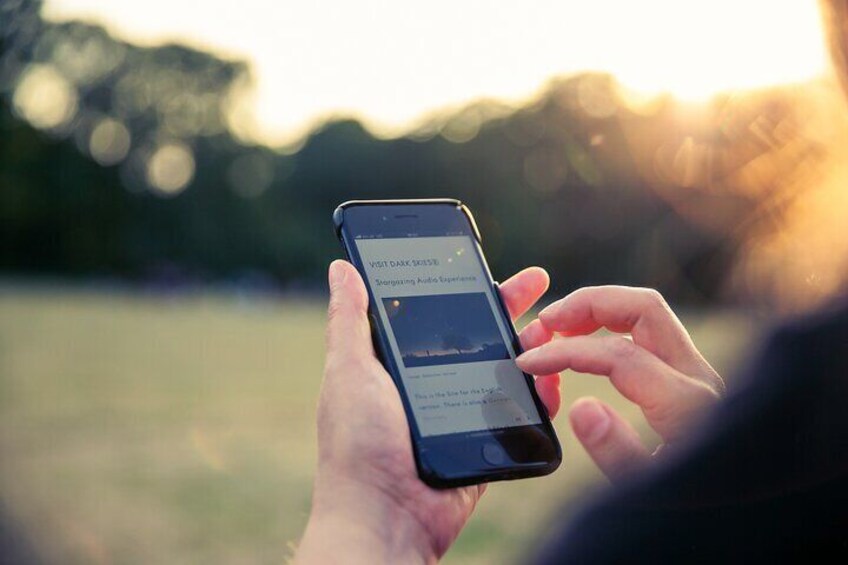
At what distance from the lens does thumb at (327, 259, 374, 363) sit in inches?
105

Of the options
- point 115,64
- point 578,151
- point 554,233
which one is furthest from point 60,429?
point 115,64

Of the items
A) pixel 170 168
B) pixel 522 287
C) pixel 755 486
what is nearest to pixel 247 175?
pixel 170 168

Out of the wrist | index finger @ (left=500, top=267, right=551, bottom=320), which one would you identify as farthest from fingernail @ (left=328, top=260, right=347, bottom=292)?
the wrist

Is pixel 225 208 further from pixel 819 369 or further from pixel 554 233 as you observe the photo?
pixel 819 369

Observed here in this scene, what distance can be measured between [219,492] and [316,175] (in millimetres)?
53975

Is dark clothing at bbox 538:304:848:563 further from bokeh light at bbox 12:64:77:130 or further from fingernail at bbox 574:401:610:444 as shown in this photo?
bokeh light at bbox 12:64:77:130

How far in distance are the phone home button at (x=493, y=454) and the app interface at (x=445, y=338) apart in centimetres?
7

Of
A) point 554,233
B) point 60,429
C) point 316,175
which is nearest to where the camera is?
point 60,429

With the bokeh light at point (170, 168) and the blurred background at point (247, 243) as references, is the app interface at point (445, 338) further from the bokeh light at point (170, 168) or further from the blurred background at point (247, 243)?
the bokeh light at point (170, 168)

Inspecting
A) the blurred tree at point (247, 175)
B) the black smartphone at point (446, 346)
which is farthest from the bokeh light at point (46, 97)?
the black smartphone at point (446, 346)

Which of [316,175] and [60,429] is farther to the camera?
[316,175]

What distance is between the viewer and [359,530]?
2.20 metres

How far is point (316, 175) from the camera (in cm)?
6300

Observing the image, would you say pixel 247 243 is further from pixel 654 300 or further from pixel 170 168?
pixel 654 300
